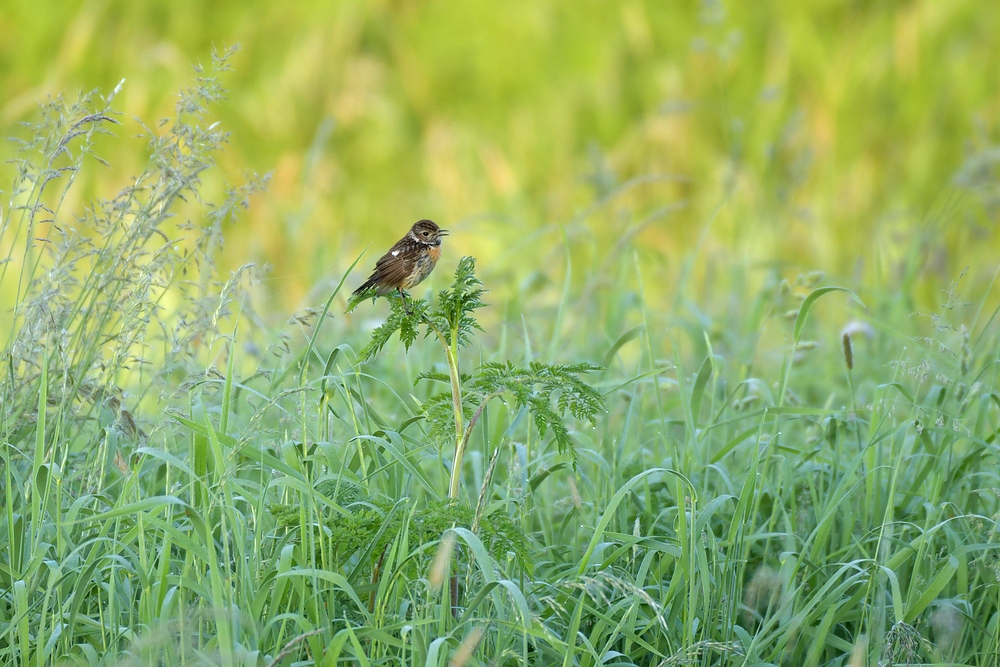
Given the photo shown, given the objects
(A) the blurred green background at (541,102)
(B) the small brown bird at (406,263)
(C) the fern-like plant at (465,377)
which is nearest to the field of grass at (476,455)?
(C) the fern-like plant at (465,377)

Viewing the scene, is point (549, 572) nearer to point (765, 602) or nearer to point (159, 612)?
point (765, 602)

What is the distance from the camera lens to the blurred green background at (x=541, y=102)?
6211mm

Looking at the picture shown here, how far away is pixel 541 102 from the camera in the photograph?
668 cm

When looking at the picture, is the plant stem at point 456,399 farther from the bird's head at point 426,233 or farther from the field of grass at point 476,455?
the bird's head at point 426,233

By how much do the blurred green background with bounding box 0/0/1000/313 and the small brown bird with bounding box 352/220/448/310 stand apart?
3.42 meters

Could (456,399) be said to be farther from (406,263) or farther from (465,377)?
(406,263)

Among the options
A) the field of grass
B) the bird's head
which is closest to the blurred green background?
the field of grass

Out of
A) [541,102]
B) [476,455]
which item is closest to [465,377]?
[476,455]

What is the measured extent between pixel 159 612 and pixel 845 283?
301 centimetres

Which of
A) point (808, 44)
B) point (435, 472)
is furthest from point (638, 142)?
point (435, 472)

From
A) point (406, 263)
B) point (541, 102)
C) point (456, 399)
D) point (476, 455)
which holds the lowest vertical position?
point (476, 455)

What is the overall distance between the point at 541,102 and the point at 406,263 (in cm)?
462

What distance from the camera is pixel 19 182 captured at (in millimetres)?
2359

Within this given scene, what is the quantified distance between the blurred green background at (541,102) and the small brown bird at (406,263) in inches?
135
